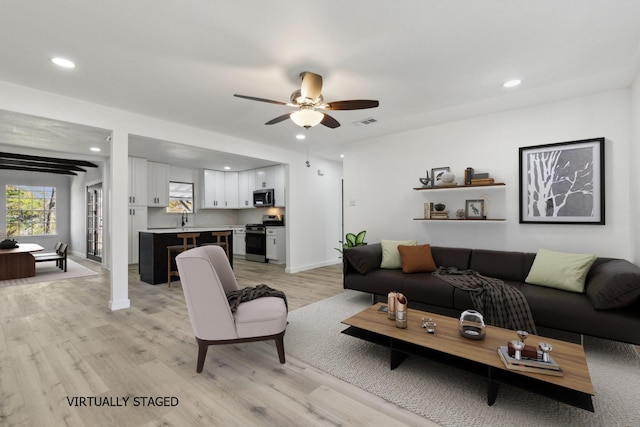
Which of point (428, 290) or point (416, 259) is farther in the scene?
point (416, 259)

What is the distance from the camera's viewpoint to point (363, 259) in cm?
382

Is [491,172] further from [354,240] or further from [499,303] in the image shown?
[354,240]

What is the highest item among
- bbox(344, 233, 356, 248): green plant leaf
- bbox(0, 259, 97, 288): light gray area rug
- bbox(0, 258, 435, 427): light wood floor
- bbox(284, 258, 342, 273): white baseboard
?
bbox(344, 233, 356, 248): green plant leaf

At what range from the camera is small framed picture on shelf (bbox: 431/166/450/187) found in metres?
4.28

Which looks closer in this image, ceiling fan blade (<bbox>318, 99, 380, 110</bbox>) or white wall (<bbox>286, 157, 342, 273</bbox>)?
ceiling fan blade (<bbox>318, 99, 380, 110</bbox>)

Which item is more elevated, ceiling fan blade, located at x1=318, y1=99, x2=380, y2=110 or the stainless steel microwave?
ceiling fan blade, located at x1=318, y1=99, x2=380, y2=110

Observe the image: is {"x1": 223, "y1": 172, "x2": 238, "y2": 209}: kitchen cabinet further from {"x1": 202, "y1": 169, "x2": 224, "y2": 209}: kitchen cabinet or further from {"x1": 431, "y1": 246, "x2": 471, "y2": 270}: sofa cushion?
{"x1": 431, "y1": 246, "x2": 471, "y2": 270}: sofa cushion

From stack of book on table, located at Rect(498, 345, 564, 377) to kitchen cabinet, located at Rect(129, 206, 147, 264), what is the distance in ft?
24.2

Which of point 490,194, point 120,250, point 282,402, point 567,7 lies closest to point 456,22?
point 567,7

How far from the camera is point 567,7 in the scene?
1924 mm

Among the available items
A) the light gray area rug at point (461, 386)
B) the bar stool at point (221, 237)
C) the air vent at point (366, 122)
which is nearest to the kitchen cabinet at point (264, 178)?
the bar stool at point (221, 237)

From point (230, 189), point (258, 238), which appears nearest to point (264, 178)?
point (230, 189)

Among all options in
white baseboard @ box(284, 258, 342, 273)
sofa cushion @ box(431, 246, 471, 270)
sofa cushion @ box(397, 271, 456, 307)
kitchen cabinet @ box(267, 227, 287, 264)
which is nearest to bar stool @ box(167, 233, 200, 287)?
white baseboard @ box(284, 258, 342, 273)

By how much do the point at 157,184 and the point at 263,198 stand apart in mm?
2590
